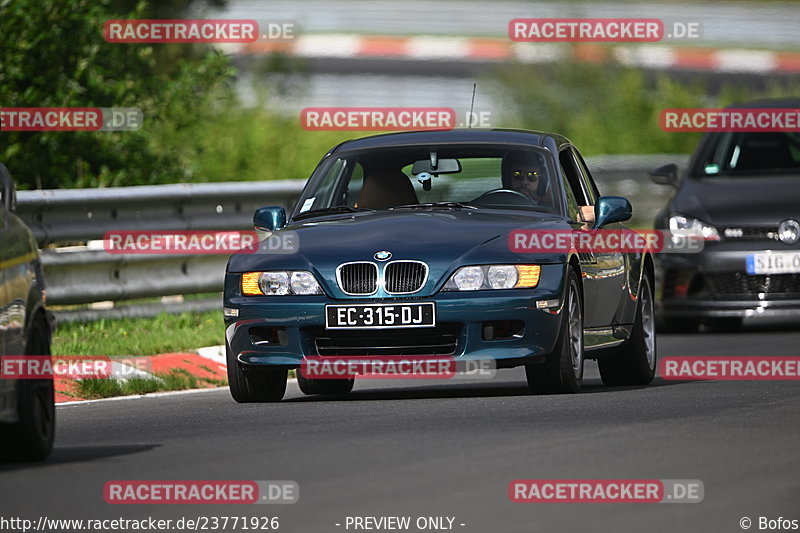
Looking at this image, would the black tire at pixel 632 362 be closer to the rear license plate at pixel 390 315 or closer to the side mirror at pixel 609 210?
the side mirror at pixel 609 210

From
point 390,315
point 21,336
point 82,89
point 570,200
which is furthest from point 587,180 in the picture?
point 82,89

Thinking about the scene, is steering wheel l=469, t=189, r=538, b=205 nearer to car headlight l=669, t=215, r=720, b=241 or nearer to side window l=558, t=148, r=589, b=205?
side window l=558, t=148, r=589, b=205

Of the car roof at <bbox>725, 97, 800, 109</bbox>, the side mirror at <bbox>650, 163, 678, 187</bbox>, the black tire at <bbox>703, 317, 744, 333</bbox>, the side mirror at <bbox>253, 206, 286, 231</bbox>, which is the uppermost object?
the car roof at <bbox>725, 97, 800, 109</bbox>

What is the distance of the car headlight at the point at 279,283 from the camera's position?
10609mm

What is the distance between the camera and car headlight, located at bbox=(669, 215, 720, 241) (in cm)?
1609

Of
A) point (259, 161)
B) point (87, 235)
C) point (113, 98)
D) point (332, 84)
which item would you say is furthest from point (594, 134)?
point (87, 235)

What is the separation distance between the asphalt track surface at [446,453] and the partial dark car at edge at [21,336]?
0.15 meters

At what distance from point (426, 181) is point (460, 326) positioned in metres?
1.75

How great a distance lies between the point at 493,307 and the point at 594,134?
2928 cm

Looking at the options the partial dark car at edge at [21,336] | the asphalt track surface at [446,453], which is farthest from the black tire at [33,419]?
the asphalt track surface at [446,453]

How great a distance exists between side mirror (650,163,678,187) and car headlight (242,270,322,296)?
21.8 feet

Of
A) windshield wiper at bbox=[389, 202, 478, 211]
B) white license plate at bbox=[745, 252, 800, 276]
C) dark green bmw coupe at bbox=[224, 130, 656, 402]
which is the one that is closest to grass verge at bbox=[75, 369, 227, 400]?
dark green bmw coupe at bbox=[224, 130, 656, 402]

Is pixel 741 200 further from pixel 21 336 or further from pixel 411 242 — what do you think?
pixel 21 336

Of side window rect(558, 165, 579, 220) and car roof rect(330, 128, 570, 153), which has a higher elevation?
car roof rect(330, 128, 570, 153)
